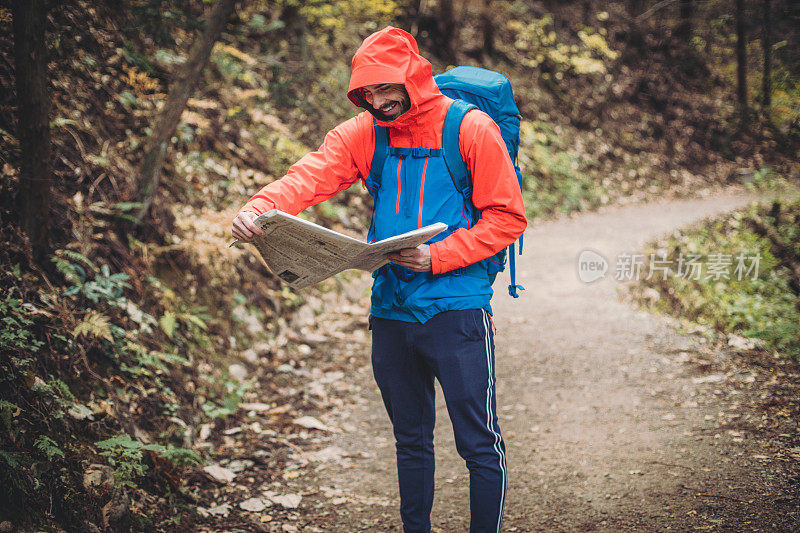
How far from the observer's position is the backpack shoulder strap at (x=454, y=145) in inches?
100

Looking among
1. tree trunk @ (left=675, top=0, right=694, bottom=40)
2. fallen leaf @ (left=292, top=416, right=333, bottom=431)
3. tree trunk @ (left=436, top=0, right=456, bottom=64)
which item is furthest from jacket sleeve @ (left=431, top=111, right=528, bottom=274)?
tree trunk @ (left=675, top=0, right=694, bottom=40)

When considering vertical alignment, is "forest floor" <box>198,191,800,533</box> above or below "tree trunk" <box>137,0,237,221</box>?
below

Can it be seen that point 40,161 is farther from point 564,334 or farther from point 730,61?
point 730,61

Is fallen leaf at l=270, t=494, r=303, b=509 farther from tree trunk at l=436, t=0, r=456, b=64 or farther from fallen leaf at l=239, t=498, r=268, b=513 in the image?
tree trunk at l=436, t=0, r=456, b=64

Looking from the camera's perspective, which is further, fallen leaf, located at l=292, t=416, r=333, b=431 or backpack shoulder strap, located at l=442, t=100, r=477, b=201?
fallen leaf, located at l=292, t=416, r=333, b=431

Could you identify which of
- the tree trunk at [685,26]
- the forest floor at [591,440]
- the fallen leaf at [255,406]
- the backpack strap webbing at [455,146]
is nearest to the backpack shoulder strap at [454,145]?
the backpack strap webbing at [455,146]

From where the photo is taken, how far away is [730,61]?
21.7m

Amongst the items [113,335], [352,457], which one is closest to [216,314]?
[113,335]

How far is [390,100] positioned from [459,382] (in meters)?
1.30

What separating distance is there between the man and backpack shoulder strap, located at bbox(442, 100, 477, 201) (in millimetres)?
25

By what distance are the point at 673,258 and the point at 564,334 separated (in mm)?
4357

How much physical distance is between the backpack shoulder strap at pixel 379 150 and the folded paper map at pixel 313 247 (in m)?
0.46

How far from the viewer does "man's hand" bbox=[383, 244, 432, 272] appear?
2.49 meters

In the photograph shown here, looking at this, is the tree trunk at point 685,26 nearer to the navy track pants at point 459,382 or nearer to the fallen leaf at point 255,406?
the fallen leaf at point 255,406
